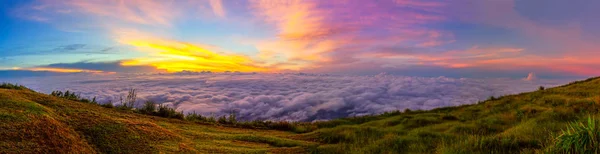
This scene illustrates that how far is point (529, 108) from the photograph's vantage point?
18422 millimetres

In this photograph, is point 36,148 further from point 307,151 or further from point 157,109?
point 157,109

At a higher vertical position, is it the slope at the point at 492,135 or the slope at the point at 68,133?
the slope at the point at 68,133

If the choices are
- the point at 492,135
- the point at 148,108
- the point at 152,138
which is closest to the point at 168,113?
the point at 148,108

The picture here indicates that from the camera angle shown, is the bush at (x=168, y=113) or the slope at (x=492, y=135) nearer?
the slope at (x=492, y=135)

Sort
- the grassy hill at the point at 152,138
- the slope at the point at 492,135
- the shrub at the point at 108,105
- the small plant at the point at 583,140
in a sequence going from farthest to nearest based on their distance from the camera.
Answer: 1. the shrub at the point at 108,105
2. the slope at the point at 492,135
3. the small plant at the point at 583,140
4. the grassy hill at the point at 152,138

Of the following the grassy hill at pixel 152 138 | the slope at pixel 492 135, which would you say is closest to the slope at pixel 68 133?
the grassy hill at pixel 152 138

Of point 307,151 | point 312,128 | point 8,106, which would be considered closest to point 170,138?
point 8,106

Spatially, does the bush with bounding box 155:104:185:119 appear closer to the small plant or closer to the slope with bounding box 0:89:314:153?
the slope with bounding box 0:89:314:153

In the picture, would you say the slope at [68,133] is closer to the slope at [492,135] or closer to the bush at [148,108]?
the slope at [492,135]

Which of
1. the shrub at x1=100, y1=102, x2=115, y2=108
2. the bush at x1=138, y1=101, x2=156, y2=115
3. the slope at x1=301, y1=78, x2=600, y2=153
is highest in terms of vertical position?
the shrub at x1=100, y1=102, x2=115, y2=108

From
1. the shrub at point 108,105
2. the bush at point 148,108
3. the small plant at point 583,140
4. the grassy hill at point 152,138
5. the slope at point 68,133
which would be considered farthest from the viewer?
the bush at point 148,108

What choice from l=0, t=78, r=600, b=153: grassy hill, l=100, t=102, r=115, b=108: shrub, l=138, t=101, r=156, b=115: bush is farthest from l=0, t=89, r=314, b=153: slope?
l=138, t=101, r=156, b=115: bush

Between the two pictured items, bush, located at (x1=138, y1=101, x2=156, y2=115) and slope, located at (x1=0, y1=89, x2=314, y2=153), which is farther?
bush, located at (x1=138, y1=101, x2=156, y2=115)

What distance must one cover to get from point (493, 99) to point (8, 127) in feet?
99.2
